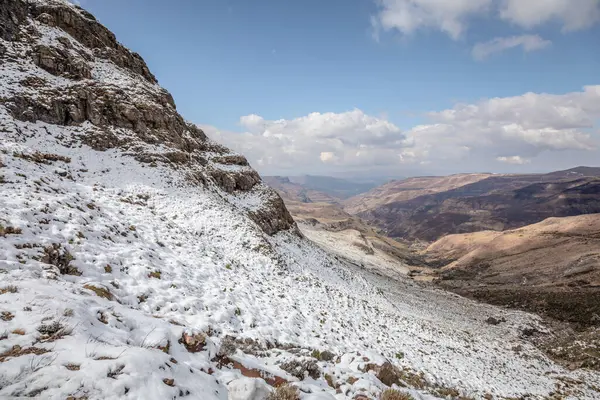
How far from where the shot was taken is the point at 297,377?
8.20 meters

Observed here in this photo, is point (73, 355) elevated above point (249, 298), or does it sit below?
above

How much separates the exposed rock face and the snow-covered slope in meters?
0.16

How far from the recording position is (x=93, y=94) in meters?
28.4

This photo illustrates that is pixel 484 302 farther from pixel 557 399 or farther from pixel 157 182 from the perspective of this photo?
pixel 157 182

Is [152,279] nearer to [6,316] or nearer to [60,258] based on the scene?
[60,258]

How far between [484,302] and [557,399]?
1397 inches

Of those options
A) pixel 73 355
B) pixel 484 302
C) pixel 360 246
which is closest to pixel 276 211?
pixel 73 355

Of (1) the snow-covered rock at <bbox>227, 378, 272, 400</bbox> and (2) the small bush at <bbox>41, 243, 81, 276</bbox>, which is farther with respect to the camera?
(2) the small bush at <bbox>41, 243, 81, 276</bbox>

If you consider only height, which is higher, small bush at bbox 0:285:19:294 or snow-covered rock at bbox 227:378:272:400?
small bush at bbox 0:285:19:294

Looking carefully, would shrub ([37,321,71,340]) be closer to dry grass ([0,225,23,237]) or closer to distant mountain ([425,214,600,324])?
dry grass ([0,225,23,237])

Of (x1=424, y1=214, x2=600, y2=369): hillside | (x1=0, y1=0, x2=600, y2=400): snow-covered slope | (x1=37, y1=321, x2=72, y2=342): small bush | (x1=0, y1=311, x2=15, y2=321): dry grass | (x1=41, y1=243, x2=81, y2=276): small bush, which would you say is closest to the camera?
(x1=37, y1=321, x2=72, y2=342): small bush

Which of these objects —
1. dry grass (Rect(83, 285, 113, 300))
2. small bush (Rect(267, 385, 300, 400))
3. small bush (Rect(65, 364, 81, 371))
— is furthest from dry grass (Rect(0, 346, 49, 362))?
dry grass (Rect(83, 285, 113, 300))

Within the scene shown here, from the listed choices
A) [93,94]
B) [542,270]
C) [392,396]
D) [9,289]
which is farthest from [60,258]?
[542,270]

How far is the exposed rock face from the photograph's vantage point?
1017 inches
